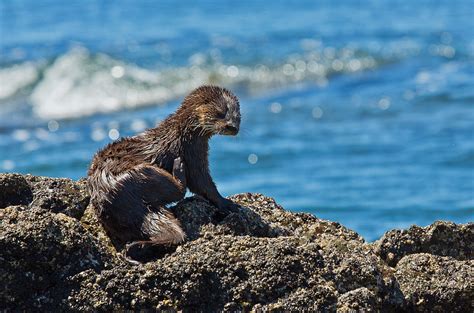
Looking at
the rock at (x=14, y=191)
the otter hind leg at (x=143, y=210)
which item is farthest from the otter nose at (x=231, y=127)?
the rock at (x=14, y=191)

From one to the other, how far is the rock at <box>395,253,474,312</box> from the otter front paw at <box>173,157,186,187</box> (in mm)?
1626

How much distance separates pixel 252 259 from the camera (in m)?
5.62

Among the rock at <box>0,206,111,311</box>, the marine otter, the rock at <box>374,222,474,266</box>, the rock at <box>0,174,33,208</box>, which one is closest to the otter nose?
the marine otter

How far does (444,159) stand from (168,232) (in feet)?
35.8

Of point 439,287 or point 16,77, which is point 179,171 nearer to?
point 439,287

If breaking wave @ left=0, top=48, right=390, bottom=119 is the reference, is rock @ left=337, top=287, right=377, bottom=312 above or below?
below

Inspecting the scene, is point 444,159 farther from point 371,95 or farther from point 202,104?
point 202,104

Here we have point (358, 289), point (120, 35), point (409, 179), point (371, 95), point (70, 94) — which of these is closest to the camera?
point (358, 289)

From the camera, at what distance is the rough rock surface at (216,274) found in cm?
546

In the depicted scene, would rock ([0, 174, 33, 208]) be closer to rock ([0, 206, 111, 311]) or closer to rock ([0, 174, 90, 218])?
rock ([0, 174, 90, 218])

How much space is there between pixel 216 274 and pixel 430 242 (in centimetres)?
160

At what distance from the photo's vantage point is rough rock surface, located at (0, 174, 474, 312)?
5.46 meters

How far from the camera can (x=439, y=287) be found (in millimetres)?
5887

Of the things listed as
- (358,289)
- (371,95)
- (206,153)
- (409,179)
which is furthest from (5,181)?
(371,95)
